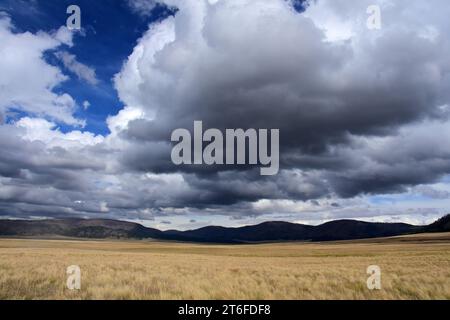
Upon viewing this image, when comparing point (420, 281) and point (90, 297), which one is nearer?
point (90, 297)

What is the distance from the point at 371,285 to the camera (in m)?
17.8

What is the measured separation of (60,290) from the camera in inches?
671
